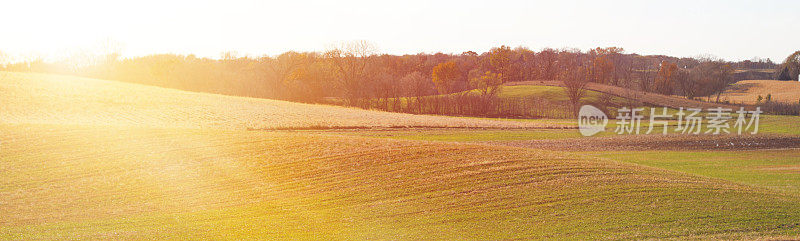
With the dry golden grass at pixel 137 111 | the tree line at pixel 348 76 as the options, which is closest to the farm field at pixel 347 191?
the dry golden grass at pixel 137 111

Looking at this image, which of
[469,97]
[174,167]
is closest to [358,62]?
[469,97]

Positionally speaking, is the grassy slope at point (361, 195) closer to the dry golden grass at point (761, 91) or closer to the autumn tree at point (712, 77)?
the autumn tree at point (712, 77)

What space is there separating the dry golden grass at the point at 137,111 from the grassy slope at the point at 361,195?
15114mm

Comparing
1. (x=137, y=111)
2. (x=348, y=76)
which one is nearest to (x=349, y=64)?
(x=348, y=76)

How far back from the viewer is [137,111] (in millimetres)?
40781

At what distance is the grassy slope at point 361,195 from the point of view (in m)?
12.3

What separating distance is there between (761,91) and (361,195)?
11437 centimetres

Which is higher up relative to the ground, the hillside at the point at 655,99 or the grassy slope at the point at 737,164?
the hillside at the point at 655,99

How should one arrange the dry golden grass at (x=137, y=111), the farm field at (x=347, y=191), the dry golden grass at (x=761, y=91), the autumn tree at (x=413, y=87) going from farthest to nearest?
the dry golden grass at (x=761, y=91) → the autumn tree at (x=413, y=87) → the dry golden grass at (x=137, y=111) → the farm field at (x=347, y=191)

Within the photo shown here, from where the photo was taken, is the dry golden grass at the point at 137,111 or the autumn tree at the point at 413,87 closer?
the dry golden grass at the point at 137,111

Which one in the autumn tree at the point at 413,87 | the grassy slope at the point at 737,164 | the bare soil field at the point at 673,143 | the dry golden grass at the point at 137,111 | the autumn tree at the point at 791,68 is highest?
the autumn tree at the point at 791,68

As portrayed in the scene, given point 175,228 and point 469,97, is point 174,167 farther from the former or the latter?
point 469,97

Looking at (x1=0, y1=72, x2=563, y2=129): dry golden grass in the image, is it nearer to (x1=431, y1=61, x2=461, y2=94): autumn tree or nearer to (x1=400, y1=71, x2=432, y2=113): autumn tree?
(x1=400, y1=71, x2=432, y2=113): autumn tree

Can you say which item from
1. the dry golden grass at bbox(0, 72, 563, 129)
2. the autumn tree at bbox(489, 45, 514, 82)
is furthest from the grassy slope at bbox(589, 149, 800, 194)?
the autumn tree at bbox(489, 45, 514, 82)
